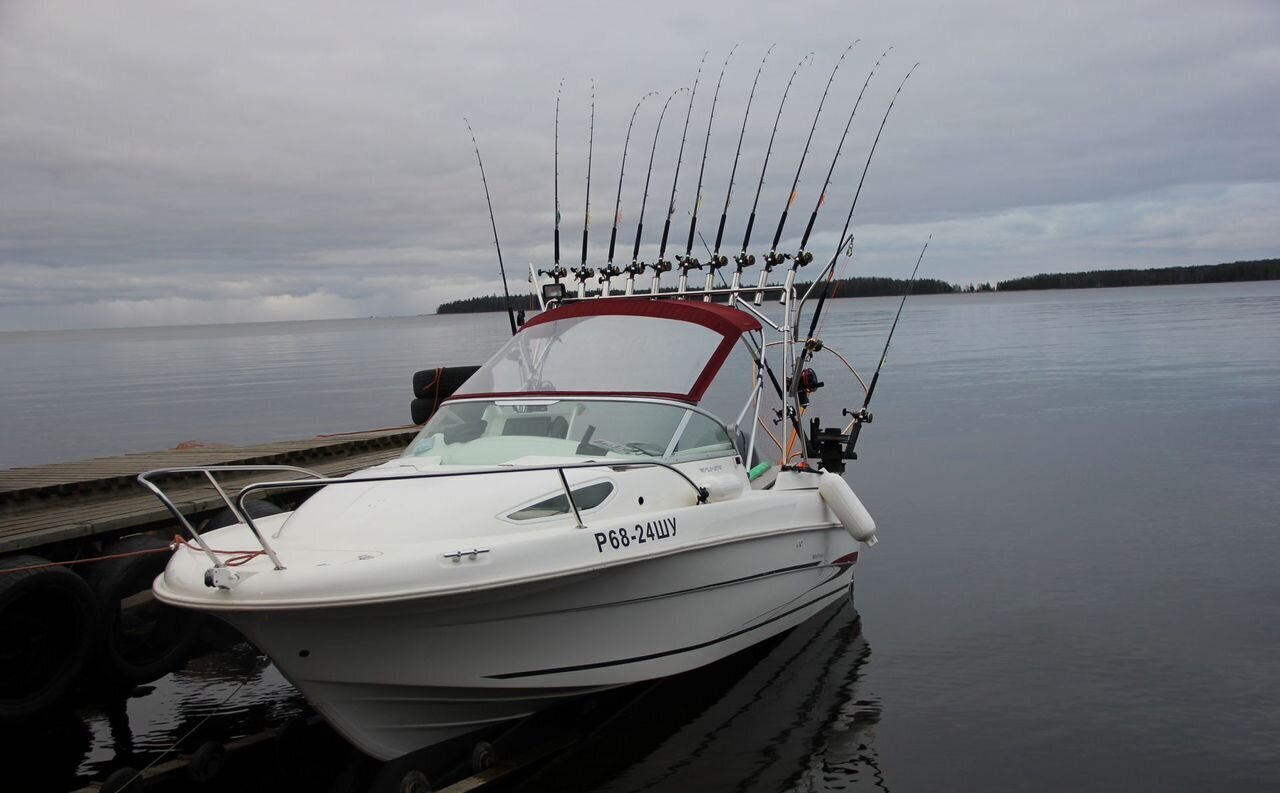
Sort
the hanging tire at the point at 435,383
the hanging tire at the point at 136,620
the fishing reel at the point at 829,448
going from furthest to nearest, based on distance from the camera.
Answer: the hanging tire at the point at 435,383 → the fishing reel at the point at 829,448 → the hanging tire at the point at 136,620

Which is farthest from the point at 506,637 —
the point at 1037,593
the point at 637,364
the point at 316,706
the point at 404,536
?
the point at 1037,593

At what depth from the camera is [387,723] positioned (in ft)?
16.6

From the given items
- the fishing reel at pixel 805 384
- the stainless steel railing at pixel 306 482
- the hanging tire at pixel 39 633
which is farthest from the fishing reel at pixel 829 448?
the hanging tire at pixel 39 633

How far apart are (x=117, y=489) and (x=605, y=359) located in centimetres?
457

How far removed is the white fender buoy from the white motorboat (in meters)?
0.02

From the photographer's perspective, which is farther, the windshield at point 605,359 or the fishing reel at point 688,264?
the fishing reel at point 688,264

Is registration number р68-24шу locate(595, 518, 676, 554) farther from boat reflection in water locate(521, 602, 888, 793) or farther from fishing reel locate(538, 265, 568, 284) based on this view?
fishing reel locate(538, 265, 568, 284)

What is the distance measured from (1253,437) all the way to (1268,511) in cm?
555

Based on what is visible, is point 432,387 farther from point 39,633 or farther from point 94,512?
point 39,633

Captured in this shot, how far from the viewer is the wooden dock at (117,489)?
688 cm

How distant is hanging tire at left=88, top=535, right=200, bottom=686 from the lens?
679cm

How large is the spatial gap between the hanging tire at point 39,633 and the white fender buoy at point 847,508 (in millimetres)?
4840

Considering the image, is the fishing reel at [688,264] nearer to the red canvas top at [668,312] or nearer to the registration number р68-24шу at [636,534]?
the red canvas top at [668,312]

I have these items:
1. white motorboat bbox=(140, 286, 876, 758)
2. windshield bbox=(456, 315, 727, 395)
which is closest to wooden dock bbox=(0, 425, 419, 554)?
white motorboat bbox=(140, 286, 876, 758)
